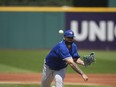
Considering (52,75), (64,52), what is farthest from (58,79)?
(64,52)

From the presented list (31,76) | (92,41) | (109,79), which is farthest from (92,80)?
(92,41)

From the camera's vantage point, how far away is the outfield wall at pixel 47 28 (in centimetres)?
2220

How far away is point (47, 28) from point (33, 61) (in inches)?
156

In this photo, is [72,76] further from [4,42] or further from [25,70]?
[4,42]

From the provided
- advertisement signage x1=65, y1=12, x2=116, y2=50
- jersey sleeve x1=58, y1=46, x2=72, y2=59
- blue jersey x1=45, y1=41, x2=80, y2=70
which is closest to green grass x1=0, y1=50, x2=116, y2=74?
advertisement signage x1=65, y1=12, x2=116, y2=50

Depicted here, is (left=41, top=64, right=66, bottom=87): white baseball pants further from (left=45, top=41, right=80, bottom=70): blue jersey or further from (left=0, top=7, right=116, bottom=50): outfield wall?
(left=0, top=7, right=116, bottom=50): outfield wall

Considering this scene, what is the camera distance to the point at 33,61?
61.0 feet

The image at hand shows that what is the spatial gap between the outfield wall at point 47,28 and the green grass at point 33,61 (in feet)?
2.08

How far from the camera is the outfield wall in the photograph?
22203 millimetres

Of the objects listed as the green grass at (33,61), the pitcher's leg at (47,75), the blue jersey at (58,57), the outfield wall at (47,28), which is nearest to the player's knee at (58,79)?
the blue jersey at (58,57)

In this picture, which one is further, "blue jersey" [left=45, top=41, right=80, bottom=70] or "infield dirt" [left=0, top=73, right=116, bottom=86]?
"infield dirt" [left=0, top=73, right=116, bottom=86]

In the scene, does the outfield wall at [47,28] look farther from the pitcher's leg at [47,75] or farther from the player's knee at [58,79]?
the player's knee at [58,79]

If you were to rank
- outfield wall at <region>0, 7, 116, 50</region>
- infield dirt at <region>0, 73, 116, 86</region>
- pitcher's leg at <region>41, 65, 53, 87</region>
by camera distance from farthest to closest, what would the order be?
1. outfield wall at <region>0, 7, 116, 50</region>
2. infield dirt at <region>0, 73, 116, 86</region>
3. pitcher's leg at <region>41, 65, 53, 87</region>

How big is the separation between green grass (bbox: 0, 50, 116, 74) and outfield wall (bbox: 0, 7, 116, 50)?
2.08ft
